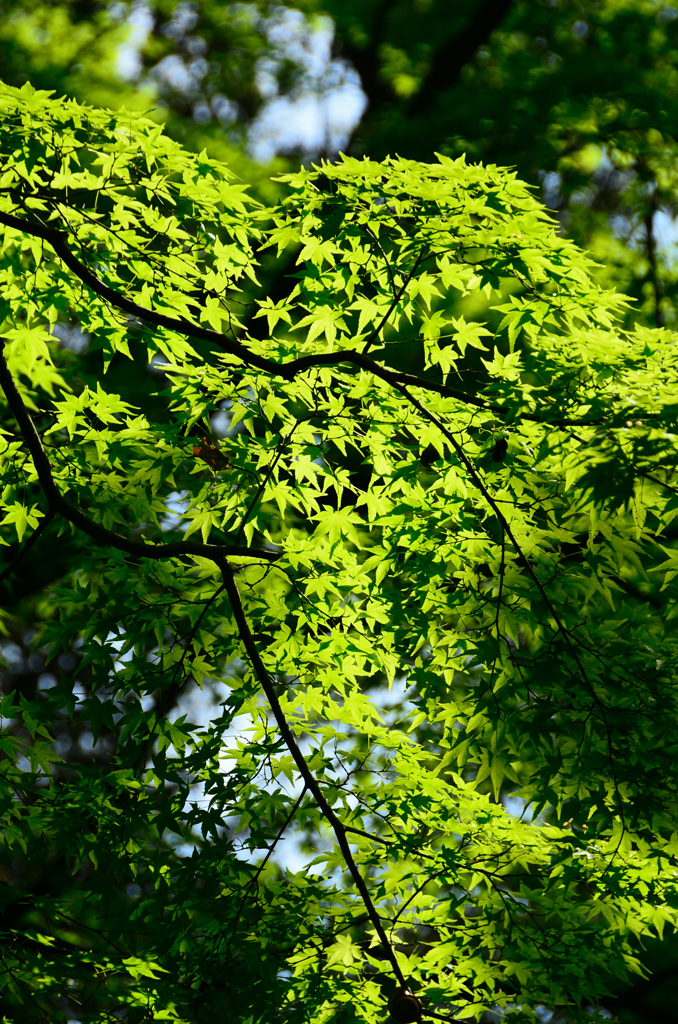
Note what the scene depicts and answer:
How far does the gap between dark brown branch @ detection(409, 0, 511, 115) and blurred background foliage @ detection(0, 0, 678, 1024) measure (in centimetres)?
1

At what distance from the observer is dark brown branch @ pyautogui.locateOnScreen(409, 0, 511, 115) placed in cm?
748

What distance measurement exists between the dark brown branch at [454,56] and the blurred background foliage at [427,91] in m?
0.01

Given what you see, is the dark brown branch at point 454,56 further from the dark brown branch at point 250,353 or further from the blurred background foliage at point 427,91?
the dark brown branch at point 250,353

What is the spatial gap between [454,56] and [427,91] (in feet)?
1.54

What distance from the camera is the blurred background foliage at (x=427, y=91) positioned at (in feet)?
22.0

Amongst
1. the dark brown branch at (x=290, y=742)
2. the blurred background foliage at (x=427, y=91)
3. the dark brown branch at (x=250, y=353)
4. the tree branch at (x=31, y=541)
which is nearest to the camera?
the dark brown branch at (x=250, y=353)

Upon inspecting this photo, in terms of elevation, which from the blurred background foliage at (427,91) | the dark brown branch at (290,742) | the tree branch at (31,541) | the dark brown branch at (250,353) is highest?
the blurred background foliage at (427,91)

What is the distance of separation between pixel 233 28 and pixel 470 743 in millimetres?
9617

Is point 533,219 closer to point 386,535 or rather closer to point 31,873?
point 386,535

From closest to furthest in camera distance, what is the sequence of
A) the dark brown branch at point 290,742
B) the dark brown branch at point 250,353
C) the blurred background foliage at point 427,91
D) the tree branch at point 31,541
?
1. the dark brown branch at point 250,353
2. the dark brown branch at point 290,742
3. the tree branch at point 31,541
4. the blurred background foliage at point 427,91

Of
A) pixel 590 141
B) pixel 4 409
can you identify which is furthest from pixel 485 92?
pixel 4 409

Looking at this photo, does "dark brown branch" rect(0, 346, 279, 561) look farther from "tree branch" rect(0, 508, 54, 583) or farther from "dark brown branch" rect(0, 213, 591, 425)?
"dark brown branch" rect(0, 213, 591, 425)

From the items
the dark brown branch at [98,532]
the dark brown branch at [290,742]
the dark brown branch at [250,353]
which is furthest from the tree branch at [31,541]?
the dark brown branch at [250,353]

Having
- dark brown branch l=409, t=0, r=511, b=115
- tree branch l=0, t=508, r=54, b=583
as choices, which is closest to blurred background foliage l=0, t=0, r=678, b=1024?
dark brown branch l=409, t=0, r=511, b=115
